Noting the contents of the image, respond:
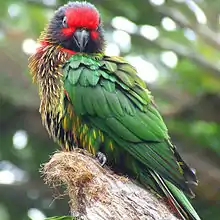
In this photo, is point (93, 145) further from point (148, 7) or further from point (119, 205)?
point (148, 7)

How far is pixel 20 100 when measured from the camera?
8422mm

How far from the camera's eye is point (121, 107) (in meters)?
4.59

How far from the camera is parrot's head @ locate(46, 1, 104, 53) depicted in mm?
4977

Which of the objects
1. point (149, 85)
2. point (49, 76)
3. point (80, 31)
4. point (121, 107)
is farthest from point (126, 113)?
point (149, 85)

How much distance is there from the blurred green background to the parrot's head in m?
2.26

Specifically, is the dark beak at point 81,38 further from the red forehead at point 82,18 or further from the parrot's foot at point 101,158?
the parrot's foot at point 101,158

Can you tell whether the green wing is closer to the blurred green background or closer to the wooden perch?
the wooden perch

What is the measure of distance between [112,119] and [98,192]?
0.81 m

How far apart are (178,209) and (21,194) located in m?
4.48

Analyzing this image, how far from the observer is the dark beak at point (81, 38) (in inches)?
194

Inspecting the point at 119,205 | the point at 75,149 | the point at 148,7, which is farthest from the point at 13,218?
the point at 119,205

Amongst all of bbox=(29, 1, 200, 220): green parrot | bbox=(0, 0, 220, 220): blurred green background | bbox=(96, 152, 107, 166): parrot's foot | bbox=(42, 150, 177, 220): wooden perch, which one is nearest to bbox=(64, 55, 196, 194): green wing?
bbox=(29, 1, 200, 220): green parrot

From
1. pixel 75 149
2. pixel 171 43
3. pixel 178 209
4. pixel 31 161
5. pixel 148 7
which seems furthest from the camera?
pixel 31 161

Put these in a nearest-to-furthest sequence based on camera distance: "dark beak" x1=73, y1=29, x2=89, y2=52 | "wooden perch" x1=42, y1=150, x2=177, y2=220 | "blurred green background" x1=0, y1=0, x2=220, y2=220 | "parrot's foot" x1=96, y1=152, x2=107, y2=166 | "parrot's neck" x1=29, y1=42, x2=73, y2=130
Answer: "wooden perch" x1=42, y1=150, x2=177, y2=220 → "parrot's foot" x1=96, y1=152, x2=107, y2=166 → "parrot's neck" x1=29, y1=42, x2=73, y2=130 → "dark beak" x1=73, y1=29, x2=89, y2=52 → "blurred green background" x1=0, y1=0, x2=220, y2=220
